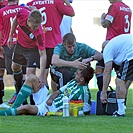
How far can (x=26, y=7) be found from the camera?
1116cm

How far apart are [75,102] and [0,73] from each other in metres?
3.28

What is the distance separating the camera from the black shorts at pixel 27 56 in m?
10.9

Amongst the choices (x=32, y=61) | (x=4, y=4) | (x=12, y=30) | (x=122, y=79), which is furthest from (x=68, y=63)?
(x=4, y=4)

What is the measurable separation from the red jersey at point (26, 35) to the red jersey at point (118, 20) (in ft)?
4.40

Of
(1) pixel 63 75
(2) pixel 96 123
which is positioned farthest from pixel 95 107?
(2) pixel 96 123

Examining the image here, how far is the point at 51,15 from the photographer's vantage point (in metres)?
11.3

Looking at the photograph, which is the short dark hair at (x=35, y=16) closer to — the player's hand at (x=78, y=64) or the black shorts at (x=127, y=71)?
the player's hand at (x=78, y=64)

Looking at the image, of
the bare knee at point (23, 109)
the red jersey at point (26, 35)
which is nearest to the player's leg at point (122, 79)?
the bare knee at point (23, 109)

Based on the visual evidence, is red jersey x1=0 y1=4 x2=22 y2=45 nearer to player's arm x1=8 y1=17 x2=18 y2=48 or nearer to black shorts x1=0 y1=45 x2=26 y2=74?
black shorts x1=0 y1=45 x2=26 y2=74

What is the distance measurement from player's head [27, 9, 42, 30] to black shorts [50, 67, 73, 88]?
0.73 metres

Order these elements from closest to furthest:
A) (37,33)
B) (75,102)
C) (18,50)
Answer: (75,102) < (37,33) < (18,50)

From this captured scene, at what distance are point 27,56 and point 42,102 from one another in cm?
188

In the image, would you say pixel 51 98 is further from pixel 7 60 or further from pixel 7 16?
pixel 7 60

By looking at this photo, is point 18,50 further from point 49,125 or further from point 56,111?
point 49,125
